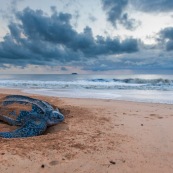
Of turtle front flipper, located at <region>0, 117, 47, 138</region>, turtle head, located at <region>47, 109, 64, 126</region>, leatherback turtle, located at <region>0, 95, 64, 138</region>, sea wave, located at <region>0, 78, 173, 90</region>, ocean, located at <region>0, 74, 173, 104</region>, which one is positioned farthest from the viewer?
sea wave, located at <region>0, 78, 173, 90</region>

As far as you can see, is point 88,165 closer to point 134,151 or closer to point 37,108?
point 134,151

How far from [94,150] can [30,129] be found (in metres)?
1.42

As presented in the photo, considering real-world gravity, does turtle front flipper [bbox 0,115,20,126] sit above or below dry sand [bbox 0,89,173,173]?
above

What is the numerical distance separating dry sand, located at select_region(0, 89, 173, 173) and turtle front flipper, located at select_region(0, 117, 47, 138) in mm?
278

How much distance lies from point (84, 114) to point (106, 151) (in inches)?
103

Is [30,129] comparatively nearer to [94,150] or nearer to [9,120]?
[9,120]

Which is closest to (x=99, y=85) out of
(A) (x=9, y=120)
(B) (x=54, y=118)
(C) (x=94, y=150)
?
(B) (x=54, y=118)

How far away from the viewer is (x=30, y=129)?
4.02 meters

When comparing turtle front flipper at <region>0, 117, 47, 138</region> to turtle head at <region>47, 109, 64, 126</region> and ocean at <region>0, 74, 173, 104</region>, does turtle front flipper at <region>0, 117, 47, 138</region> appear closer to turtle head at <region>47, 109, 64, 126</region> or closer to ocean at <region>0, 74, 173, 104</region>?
turtle head at <region>47, 109, 64, 126</region>

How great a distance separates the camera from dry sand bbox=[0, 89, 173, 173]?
104 inches

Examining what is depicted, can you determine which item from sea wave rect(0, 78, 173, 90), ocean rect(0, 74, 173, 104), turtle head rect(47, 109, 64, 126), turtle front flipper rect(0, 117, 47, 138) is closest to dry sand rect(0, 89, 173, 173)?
turtle head rect(47, 109, 64, 126)

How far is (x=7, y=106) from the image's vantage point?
5.05 meters

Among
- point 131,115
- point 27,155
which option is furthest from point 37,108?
point 131,115

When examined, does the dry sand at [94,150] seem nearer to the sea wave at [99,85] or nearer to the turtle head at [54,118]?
the turtle head at [54,118]
